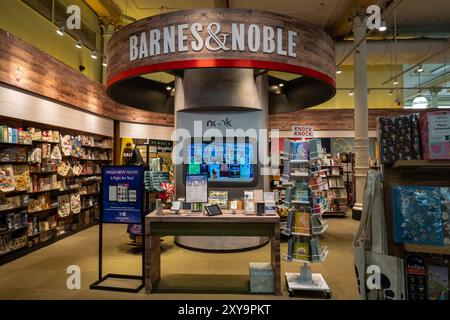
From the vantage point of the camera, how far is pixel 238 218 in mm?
3770

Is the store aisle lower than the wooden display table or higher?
lower

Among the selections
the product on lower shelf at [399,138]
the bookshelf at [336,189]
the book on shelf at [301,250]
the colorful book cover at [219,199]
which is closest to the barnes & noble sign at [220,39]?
the colorful book cover at [219,199]

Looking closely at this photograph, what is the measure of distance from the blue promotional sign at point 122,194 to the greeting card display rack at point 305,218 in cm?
197

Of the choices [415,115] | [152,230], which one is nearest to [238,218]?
[152,230]

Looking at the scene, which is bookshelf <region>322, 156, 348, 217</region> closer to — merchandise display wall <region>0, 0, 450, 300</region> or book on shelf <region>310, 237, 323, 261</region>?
merchandise display wall <region>0, 0, 450, 300</region>

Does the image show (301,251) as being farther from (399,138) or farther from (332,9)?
(332,9)

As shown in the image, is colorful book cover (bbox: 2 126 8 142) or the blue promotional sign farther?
colorful book cover (bbox: 2 126 8 142)

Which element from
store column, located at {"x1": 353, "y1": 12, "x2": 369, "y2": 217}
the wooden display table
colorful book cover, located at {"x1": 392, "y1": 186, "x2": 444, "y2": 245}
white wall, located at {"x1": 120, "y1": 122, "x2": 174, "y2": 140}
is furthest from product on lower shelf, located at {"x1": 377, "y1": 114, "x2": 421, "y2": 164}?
white wall, located at {"x1": 120, "y1": 122, "x2": 174, "y2": 140}

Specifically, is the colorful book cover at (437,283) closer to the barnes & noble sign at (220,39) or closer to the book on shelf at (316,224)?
the book on shelf at (316,224)

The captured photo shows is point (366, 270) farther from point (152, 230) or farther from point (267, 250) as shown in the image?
point (267, 250)

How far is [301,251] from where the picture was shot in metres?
3.84

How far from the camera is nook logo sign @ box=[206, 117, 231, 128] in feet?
19.1

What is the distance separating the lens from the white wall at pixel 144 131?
A: 9398 mm
